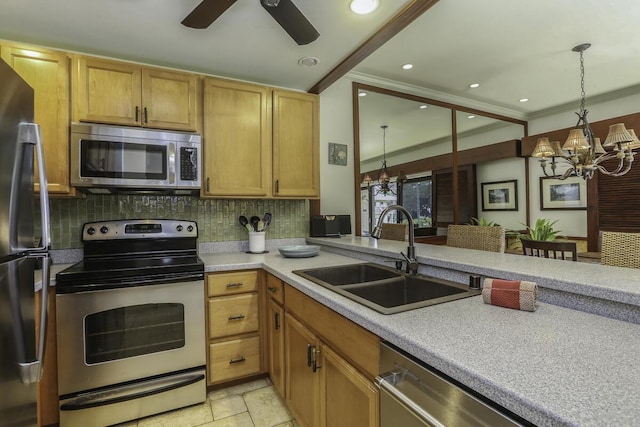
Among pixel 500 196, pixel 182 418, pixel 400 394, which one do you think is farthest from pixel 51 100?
pixel 500 196

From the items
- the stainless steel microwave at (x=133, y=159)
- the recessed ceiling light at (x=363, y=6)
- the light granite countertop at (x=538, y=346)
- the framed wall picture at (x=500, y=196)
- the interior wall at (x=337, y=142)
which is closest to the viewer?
the light granite countertop at (x=538, y=346)

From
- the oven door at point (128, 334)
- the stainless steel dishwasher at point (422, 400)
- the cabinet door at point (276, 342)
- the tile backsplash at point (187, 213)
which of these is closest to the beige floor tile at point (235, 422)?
the cabinet door at point (276, 342)

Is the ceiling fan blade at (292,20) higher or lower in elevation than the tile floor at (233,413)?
higher

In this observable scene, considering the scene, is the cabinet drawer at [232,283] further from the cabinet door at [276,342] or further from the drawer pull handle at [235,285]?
the cabinet door at [276,342]

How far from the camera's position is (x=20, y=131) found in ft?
3.51

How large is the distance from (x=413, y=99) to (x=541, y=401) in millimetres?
3583

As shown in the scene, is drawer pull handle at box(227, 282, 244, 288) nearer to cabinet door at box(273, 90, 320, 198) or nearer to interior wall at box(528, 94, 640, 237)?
cabinet door at box(273, 90, 320, 198)

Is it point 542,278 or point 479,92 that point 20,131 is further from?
point 479,92

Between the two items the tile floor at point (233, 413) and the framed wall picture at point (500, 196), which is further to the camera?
the framed wall picture at point (500, 196)

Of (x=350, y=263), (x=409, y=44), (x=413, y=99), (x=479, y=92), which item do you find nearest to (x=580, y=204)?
(x=479, y=92)

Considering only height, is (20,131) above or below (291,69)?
below

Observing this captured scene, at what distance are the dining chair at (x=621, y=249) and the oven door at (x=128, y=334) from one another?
A: 221 cm

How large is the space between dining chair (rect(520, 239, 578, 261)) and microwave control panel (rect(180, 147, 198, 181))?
2.70 meters

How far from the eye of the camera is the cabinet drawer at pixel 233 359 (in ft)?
6.72
